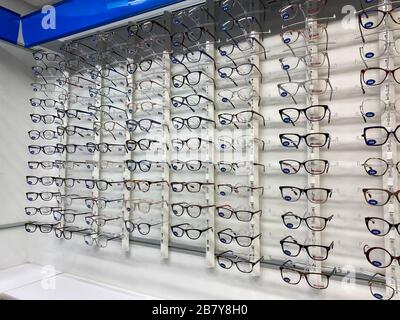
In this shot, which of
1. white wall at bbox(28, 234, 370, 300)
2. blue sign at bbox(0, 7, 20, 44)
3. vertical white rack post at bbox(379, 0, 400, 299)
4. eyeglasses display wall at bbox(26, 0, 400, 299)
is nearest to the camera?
vertical white rack post at bbox(379, 0, 400, 299)

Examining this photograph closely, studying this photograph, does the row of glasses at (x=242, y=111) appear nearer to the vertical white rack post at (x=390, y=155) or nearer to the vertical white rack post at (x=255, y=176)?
the vertical white rack post at (x=255, y=176)

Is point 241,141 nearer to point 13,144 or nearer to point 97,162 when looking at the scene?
point 97,162

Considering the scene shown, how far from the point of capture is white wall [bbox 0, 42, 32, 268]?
8.06 ft

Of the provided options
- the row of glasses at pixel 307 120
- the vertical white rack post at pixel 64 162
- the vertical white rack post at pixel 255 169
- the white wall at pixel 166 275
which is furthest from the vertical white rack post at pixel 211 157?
the vertical white rack post at pixel 64 162

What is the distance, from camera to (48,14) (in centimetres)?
221

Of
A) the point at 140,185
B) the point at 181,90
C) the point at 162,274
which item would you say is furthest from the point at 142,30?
the point at 162,274

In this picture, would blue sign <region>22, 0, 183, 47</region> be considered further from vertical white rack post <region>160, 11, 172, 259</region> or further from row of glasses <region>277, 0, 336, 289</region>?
row of glasses <region>277, 0, 336, 289</region>

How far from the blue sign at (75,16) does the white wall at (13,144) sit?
299 mm

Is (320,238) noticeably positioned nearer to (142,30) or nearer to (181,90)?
(181,90)

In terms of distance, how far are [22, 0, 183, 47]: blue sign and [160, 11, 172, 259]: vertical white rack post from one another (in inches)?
9.6

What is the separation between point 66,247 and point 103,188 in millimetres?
658

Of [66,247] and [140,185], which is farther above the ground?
[140,185]

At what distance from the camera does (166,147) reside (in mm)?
1978

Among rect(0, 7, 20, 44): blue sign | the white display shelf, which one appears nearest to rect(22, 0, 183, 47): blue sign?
rect(0, 7, 20, 44): blue sign
